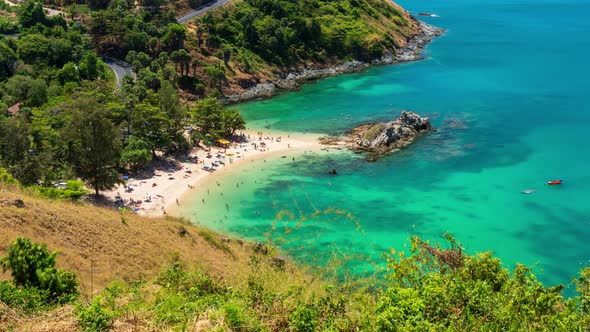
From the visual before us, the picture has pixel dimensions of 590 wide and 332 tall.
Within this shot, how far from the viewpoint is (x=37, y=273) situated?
1482 centimetres

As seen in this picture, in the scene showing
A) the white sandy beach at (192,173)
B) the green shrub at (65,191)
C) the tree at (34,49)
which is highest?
the tree at (34,49)

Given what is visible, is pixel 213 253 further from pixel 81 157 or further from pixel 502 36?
pixel 502 36

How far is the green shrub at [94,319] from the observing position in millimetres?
11320

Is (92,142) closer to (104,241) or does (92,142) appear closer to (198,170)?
(198,170)

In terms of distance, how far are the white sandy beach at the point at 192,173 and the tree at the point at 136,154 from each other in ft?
5.98

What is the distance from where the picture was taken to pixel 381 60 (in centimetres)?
9662

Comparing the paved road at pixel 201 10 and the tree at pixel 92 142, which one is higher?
the paved road at pixel 201 10

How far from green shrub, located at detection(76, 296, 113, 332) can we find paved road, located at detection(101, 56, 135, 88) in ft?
199

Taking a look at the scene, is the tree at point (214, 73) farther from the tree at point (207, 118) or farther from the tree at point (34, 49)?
the tree at point (34, 49)

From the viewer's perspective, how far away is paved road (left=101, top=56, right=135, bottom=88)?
69.7 metres

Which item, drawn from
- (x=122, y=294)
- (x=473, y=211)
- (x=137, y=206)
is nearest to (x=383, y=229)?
(x=473, y=211)

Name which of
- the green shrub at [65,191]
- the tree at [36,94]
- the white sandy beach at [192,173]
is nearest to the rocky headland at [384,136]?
the white sandy beach at [192,173]

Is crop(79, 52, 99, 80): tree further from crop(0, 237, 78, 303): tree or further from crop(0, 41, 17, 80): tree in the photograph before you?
crop(0, 237, 78, 303): tree

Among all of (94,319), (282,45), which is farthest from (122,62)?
(94,319)
